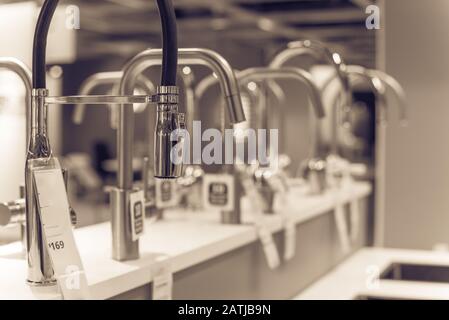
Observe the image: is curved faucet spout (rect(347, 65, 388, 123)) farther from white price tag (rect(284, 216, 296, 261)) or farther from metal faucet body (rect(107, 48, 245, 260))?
metal faucet body (rect(107, 48, 245, 260))

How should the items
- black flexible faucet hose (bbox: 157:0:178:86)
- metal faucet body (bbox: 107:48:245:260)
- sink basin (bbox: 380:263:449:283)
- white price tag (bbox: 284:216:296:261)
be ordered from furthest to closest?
sink basin (bbox: 380:263:449:283)
white price tag (bbox: 284:216:296:261)
metal faucet body (bbox: 107:48:245:260)
black flexible faucet hose (bbox: 157:0:178:86)

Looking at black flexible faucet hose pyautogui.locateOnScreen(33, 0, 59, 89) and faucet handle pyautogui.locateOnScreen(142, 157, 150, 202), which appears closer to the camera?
black flexible faucet hose pyautogui.locateOnScreen(33, 0, 59, 89)

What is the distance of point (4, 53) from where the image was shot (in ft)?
5.41

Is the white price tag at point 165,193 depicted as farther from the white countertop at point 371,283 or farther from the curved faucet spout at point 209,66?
the white countertop at point 371,283

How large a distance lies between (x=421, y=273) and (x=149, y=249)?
1383 mm

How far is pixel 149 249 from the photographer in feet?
4.09

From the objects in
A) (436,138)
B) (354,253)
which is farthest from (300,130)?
(354,253)

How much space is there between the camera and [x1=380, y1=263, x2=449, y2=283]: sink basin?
2338mm

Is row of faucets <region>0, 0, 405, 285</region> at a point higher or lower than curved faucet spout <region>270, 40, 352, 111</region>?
lower

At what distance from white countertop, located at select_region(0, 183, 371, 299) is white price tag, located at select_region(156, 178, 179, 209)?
5 cm

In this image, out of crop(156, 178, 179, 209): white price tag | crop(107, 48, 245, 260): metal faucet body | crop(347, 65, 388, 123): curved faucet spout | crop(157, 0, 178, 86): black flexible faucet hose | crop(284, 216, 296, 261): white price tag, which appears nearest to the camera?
crop(157, 0, 178, 86): black flexible faucet hose

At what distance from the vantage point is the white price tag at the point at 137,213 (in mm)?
1143

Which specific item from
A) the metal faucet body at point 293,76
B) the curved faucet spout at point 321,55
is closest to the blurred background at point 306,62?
the curved faucet spout at point 321,55

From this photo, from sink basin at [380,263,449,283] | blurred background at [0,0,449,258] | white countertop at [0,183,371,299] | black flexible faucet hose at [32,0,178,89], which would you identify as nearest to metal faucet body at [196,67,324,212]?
blurred background at [0,0,449,258]
